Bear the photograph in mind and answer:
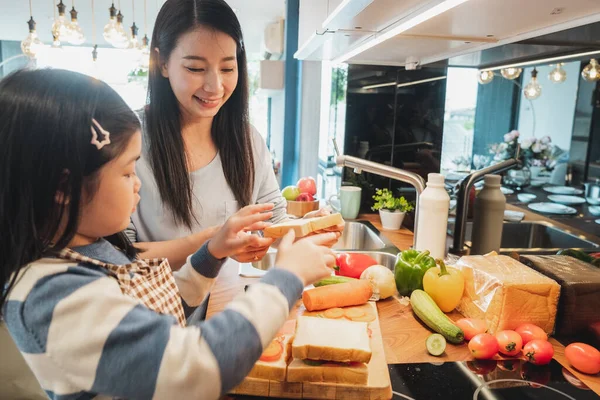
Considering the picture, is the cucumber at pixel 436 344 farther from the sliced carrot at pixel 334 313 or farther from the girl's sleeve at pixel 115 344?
the girl's sleeve at pixel 115 344

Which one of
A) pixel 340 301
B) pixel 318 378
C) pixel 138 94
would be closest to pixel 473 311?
pixel 340 301

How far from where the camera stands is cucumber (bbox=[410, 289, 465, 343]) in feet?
3.59

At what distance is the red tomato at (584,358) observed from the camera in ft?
3.17

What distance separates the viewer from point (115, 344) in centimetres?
59

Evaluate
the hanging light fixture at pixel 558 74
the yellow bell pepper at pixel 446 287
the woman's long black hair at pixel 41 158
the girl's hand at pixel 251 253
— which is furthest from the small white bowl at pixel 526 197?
the woman's long black hair at pixel 41 158

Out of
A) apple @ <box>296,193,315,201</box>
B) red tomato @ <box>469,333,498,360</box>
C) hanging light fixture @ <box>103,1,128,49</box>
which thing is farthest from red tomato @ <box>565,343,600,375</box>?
hanging light fixture @ <box>103,1,128,49</box>

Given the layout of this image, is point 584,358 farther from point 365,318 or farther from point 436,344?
point 365,318

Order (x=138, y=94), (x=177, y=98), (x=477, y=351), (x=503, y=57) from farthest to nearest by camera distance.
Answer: (x=138, y=94)
(x=503, y=57)
(x=177, y=98)
(x=477, y=351)

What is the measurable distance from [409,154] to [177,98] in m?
1.46

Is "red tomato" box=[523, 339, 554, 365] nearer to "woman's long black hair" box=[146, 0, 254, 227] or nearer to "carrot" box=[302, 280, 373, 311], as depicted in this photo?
"carrot" box=[302, 280, 373, 311]

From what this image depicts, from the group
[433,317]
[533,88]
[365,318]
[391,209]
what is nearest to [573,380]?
[433,317]

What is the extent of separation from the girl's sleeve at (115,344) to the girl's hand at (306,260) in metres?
0.14

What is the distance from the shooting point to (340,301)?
45.8 inches

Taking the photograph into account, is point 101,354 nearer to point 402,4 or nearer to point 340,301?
point 340,301
